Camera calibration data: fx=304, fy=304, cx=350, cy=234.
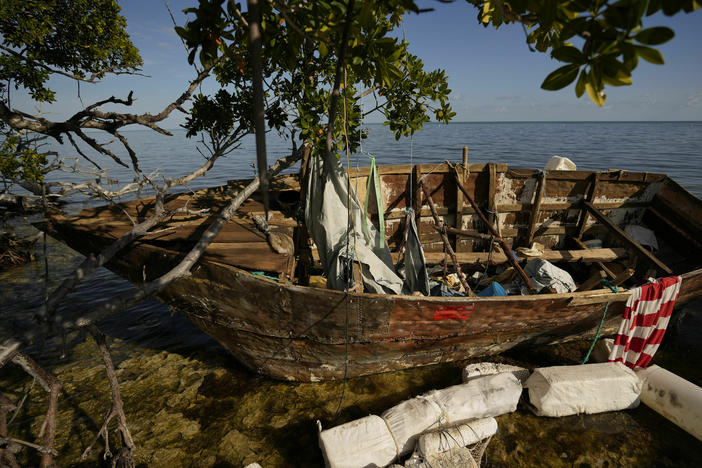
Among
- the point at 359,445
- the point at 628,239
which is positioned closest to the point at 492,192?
the point at 628,239

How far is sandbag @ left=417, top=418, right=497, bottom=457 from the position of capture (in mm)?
3076

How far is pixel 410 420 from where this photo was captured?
3.33 meters

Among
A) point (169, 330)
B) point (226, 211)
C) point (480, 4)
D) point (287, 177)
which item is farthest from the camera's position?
point (169, 330)

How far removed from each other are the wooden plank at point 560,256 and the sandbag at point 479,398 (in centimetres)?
254

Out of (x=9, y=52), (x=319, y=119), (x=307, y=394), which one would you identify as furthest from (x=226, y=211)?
(x=9, y=52)

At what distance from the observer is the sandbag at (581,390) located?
3.83m

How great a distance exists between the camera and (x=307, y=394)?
432cm

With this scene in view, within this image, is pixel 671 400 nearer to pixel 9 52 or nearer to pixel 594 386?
pixel 594 386

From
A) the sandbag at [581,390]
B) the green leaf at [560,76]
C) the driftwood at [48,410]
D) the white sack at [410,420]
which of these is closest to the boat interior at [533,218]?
the sandbag at [581,390]

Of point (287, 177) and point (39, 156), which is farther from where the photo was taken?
point (287, 177)

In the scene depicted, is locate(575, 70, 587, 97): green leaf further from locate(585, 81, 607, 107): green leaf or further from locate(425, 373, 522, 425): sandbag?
locate(425, 373, 522, 425): sandbag

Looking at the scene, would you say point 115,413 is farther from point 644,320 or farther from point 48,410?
point 644,320

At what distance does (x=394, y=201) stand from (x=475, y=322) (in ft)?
9.85

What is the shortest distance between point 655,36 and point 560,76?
0.26 meters
